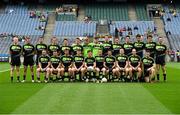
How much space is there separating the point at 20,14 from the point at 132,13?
14575 mm

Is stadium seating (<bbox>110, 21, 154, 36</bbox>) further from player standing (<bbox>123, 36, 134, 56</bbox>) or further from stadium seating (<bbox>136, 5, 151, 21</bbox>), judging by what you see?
player standing (<bbox>123, 36, 134, 56</bbox>)

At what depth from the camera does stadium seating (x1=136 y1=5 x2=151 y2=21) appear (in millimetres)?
67125

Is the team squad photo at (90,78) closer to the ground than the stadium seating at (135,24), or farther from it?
closer to the ground

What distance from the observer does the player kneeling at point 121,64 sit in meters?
21.9

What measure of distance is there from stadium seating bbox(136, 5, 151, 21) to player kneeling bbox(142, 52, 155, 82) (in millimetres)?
45550

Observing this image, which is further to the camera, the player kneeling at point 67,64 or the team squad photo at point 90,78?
the player kneeling at point 67,64

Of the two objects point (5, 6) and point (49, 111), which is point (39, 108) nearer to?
point (49, 111)

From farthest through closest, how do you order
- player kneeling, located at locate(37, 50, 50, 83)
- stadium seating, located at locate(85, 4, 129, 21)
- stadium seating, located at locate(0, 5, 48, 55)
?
1. stadium seating, located at locate(85, 4, 129, 21)
2. stadium seating, located at locate(0, 5, 48, 55)
3. player kneeling, located at locate(37, 50, 50, 83)

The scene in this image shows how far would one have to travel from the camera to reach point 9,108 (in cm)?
1256

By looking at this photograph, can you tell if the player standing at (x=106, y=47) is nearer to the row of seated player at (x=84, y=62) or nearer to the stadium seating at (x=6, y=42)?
the row of seated player at (x=84, y=62)

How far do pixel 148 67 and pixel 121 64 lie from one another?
1161 millimetres

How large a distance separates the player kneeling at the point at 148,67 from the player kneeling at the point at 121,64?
776 millimetres

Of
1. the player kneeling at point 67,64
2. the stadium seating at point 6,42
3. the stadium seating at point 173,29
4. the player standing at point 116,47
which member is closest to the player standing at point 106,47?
the player standing at point 116,47

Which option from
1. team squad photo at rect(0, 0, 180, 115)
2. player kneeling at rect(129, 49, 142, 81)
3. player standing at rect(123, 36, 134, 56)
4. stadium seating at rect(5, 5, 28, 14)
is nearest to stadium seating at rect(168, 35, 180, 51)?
stadium seating at rect(5, 5, 28, 14)
